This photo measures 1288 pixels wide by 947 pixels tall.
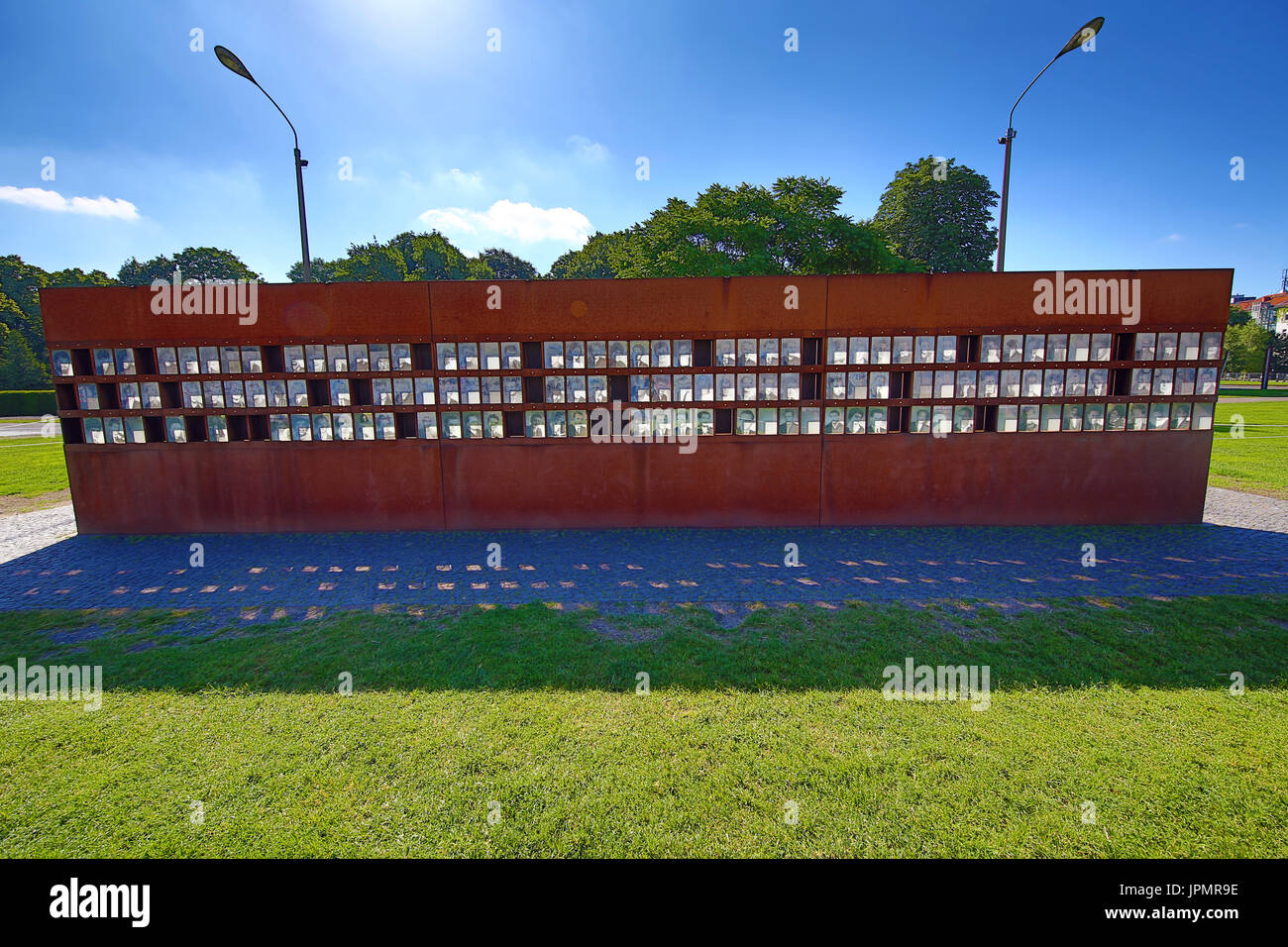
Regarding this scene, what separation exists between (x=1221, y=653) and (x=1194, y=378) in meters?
7.20

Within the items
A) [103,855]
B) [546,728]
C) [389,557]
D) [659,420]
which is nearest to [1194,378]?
[659,420]

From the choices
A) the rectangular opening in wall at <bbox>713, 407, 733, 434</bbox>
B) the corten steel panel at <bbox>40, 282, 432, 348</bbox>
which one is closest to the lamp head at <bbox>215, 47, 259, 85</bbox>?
the corten steel panel at <bbox>40, 282, 432, 348</bbox>

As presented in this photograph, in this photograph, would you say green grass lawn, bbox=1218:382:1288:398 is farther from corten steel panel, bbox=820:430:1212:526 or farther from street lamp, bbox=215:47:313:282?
street lamp, bbox=215:47:313:282

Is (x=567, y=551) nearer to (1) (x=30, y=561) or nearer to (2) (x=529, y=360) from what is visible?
(2) (x=529, y=360)

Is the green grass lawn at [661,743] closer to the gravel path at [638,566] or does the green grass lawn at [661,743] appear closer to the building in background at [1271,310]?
the gravel path at [638,566]

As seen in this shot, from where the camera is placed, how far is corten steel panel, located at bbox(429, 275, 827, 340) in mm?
9680

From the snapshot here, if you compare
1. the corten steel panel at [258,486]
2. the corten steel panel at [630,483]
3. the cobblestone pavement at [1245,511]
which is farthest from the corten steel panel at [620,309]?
the cobblestone pavement at [1245,511]

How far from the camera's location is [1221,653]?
5.14m

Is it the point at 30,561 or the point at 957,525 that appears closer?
the point at 30,561

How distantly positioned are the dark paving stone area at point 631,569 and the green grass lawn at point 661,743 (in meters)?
Answer: 0.89

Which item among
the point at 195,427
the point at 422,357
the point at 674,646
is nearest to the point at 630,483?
the point at 422,357

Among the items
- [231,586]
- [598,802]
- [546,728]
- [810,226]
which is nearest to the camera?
[598,802]

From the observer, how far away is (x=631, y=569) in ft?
26.3

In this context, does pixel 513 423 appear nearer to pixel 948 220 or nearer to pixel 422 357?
pixel 422 357
